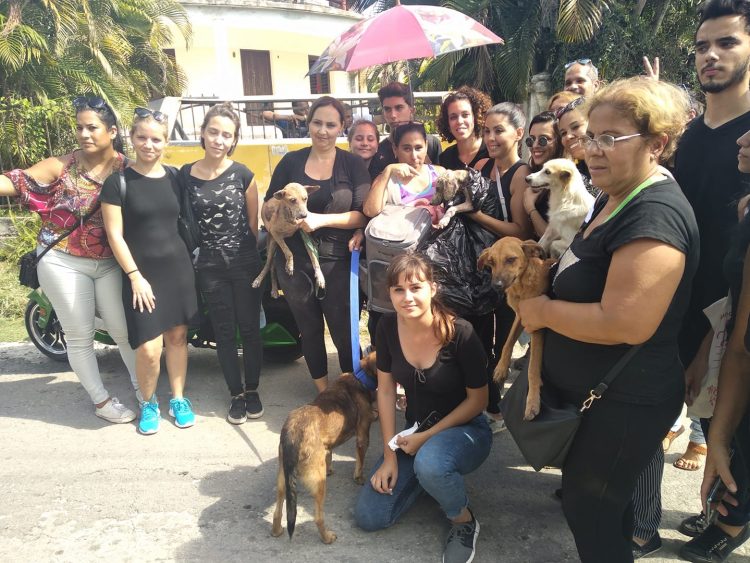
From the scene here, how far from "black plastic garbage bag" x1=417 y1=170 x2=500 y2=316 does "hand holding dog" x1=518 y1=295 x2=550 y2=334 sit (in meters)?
1.15

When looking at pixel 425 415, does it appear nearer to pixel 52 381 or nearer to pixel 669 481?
pixel 669 481

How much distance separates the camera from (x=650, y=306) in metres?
1.76

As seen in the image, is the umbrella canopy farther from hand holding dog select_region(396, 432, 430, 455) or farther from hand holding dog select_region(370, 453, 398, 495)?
hand holding dog select_region(370, 453, 398, 495)

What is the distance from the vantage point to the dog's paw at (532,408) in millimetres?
2227

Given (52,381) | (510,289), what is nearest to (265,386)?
(52,381)

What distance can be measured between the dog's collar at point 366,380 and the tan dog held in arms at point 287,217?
73 centimetres

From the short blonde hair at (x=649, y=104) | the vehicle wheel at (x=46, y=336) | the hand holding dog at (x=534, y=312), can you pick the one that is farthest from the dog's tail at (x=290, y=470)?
the vehicle wheel at (x=46, y=336)

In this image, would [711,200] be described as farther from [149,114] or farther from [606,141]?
[149,114]

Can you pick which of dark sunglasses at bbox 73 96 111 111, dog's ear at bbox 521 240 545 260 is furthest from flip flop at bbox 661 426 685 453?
dark sunglasses at bbox 73 96 111 111

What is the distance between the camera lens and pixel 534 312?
A: 2164 millimetres

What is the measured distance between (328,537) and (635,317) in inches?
79.5

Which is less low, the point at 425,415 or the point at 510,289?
the point at 510,289

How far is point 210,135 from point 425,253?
1865mm

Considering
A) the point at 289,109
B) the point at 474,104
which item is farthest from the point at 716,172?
the point at 289,109
